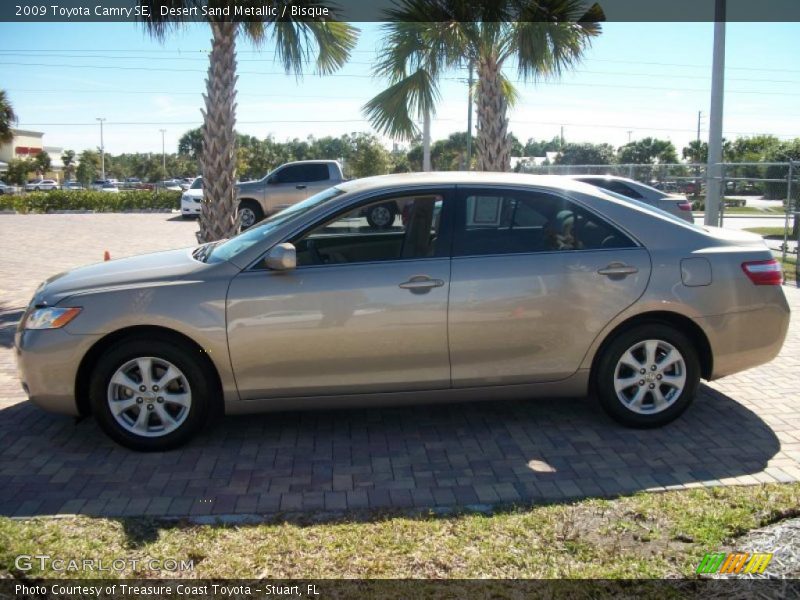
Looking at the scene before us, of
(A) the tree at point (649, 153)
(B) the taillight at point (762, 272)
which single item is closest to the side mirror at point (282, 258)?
(B) the taillight at point (762, 272)

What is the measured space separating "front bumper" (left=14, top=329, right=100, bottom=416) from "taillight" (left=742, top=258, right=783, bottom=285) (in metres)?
4.27

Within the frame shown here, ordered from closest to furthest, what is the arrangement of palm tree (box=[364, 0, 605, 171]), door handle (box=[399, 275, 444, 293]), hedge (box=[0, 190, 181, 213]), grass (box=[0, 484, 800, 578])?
Answer: 1. grass (box=[0, 484, 800, 578])
2. door handle (box=[399, 275, 444, 293])
3. palm tree (box=[364, 0, 605, 171])
4. hedge (box=[0, 190, 181, 213])

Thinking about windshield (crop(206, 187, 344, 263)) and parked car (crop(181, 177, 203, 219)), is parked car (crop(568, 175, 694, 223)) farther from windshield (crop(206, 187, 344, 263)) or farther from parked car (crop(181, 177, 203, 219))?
parked car (crop(181, 177, 203, 219))

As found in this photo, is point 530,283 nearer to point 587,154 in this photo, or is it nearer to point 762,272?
point 762,272

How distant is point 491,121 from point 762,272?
23.8ft

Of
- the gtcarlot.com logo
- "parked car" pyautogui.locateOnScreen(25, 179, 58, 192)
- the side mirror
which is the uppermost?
"parked car" pyautogui.locateOnScreen(25, 179, 58, 192)

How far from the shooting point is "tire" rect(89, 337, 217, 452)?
4586 millimetres

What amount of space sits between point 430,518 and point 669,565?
115 cm

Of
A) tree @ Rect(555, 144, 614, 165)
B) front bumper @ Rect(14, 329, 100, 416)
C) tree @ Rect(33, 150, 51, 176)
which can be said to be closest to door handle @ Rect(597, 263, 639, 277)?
front bumper @ Rect(14, 329, 100, 416)

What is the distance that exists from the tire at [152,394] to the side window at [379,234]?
98 centimetres

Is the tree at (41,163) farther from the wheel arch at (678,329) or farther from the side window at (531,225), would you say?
the wheel arch at (678,329)

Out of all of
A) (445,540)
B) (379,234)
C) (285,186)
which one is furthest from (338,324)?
(285,186)

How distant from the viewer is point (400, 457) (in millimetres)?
4645

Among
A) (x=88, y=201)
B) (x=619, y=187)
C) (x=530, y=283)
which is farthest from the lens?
(x=88, y=201)
